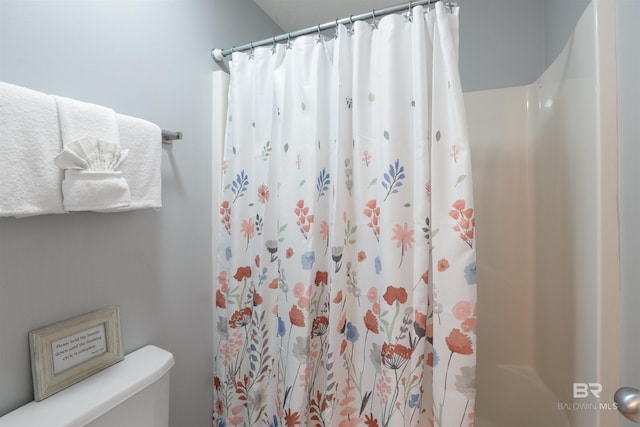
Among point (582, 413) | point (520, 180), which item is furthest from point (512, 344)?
point (520, 180)

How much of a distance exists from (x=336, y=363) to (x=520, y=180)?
1323 mm

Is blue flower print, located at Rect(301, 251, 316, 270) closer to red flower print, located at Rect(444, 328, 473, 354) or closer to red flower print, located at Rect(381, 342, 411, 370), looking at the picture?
red flower print, located at Rect(381, 342, 411, 370)

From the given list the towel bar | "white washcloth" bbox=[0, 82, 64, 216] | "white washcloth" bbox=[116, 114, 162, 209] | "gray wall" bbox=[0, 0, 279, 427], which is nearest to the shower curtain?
"gray wall" bbox=[0, 0, 279, 427]

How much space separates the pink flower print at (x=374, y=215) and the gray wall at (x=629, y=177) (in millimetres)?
637

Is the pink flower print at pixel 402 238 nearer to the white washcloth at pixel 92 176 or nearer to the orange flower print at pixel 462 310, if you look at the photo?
the orange flower print at pixel 462 310

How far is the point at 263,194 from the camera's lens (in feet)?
3.78

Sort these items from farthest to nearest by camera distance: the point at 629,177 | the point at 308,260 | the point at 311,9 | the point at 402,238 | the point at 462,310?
the point at 311,9, the point at 308,260, the point at 402,238, the point at 462,310, the point at 629,177

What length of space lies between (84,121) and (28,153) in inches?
5.7

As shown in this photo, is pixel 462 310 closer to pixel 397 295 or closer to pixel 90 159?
pixel 397 295

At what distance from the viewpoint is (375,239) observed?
98 centimetres

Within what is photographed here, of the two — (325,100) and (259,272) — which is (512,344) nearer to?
(259,272)

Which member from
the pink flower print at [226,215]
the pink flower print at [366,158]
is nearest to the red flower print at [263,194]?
the pink flower print at [226,215]

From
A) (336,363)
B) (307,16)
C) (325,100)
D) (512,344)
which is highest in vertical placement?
(307,16)

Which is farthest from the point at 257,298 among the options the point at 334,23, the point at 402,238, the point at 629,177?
the point at 629,177
